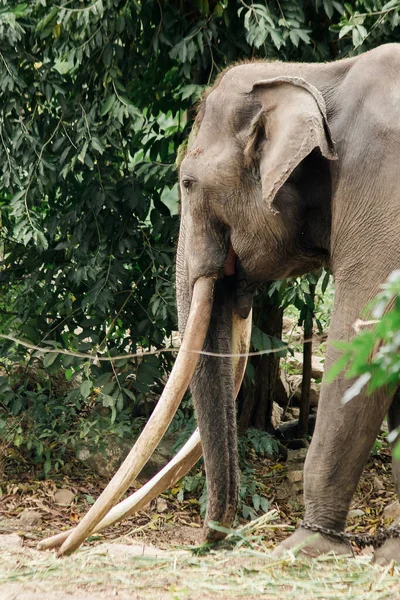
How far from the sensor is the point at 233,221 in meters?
4.78

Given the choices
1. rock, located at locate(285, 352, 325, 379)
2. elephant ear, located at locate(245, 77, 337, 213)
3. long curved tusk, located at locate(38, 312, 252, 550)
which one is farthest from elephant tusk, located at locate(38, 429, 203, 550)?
rock, located at locate(285, 352, 325, 379)

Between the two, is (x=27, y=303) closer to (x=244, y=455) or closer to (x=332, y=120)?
(x=244, y=455)

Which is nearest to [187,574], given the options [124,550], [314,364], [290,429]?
[124,550]

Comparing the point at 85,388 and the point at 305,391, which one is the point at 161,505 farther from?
the point at 305,391

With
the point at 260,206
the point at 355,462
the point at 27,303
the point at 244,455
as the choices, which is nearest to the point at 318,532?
the point at 355,462

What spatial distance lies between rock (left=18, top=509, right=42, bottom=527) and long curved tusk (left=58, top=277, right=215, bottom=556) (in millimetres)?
2319

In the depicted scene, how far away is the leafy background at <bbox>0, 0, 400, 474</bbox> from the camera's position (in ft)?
21.0

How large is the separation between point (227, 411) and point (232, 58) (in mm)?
2787

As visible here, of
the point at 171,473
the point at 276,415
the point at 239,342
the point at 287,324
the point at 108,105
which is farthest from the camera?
the point at 287,324

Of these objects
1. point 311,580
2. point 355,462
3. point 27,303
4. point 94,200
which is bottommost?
point 311,580

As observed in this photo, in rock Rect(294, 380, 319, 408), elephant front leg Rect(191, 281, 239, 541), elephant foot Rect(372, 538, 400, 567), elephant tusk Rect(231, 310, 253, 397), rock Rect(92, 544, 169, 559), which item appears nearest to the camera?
elephant foot Rect(372, 538, 400, 567)

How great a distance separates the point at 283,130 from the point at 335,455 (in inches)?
53.5

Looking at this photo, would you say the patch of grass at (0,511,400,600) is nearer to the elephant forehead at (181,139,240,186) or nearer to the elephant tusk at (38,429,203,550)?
the elephant tusk at (38,429,203,550)

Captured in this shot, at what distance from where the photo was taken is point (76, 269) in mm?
6727
